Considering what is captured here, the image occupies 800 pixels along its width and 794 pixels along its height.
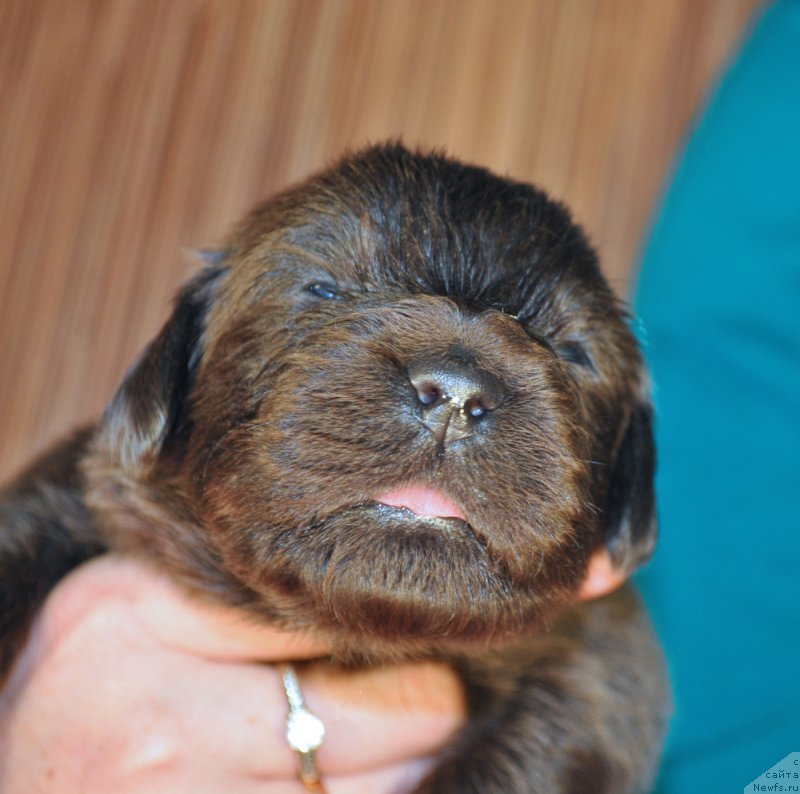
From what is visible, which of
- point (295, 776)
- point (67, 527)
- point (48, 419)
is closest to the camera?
point (295, 776)

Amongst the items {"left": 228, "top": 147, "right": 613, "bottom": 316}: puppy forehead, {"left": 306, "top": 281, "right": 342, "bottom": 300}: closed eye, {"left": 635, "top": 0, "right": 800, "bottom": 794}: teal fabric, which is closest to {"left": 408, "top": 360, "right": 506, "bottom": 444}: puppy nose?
{"left": 228, "top": 147, "right": 613, "bottom": 316}: puppy forehead

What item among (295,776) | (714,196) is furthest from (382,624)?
(714,196)

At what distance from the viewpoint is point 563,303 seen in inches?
66.7

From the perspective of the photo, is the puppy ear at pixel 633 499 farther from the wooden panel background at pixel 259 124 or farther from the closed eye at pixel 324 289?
the wooden panel background at pixel 259 124

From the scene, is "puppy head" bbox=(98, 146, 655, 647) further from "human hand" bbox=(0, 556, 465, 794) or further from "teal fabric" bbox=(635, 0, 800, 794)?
"teal fabric" bbox=(635, 0, 800, 794)

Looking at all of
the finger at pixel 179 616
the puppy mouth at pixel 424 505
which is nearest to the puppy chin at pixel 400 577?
the puppy mouth at pixel 424 505

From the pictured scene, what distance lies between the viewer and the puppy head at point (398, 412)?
128 cm

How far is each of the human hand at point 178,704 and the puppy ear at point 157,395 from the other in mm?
347

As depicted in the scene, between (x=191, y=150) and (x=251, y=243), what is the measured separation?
1.69 m

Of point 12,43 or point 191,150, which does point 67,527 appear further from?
point 12,43

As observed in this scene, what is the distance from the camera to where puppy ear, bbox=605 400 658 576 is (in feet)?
6.18

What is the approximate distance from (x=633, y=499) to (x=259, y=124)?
7.40 ft

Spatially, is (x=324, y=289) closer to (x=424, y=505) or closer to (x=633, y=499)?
(x=424, y=505)

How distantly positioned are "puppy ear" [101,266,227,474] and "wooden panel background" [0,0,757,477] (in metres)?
1.52
